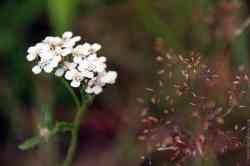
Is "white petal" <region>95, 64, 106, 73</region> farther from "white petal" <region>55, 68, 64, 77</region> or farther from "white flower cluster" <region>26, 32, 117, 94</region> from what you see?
"white petal" <region>55, 68, 64, 77</region>

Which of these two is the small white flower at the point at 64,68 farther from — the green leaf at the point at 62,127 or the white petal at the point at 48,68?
the green leaf at the point at 62,127

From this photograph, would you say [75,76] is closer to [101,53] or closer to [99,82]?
[99,82]

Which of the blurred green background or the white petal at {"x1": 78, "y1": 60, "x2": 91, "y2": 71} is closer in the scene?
the white petal at {"x1": 78, "y1": 60, "x2": 91, "y2": 71}

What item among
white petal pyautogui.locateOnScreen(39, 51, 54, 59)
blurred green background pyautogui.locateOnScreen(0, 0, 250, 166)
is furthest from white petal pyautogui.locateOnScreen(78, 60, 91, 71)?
blurred green background pyautogui.locateOnScreen(0, 0, 250, 166)

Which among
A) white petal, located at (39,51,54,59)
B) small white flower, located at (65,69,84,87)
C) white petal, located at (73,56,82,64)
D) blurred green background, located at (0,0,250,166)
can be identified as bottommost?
blurred green background, located at (0,0,250,166)

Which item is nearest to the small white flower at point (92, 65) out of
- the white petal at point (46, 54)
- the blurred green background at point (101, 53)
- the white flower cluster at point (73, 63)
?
the white flower cluster at point (73, 63)

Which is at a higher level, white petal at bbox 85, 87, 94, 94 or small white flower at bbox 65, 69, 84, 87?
small white flower at bbox 65, 69, 84, 87

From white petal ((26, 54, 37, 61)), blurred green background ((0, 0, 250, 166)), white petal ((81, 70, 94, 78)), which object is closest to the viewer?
white petal ((81, 70, 94, 78))
